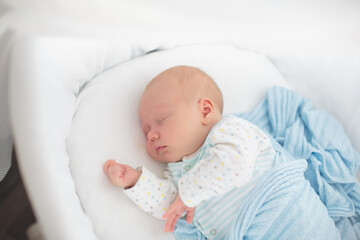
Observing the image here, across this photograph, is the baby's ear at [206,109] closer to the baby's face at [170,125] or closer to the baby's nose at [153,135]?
the baby's face at [170,125]

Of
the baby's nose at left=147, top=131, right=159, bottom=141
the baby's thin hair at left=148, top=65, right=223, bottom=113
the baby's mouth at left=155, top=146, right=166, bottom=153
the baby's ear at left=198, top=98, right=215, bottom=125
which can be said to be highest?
the baby's thin hair at left=148, top=65, right=223, bottom=113

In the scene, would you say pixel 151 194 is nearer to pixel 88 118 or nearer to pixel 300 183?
pixel 88 118

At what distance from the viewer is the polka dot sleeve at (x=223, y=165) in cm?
76

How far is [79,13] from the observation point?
92 centimetres

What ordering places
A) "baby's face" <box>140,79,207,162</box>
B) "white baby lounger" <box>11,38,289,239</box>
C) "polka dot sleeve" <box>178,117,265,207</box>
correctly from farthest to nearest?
"baby's face" <box>140,79,207,162</box> → "polka dot sleeve" <box>178,117,265,207</box> → "white baby lounger" <box>11,38,289,239</box>

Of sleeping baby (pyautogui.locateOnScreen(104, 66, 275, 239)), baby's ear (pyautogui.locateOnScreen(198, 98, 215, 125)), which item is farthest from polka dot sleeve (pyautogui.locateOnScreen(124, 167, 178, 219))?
baby's ear (pyautogui.locateOnScreen(198, 98, 215, 125))

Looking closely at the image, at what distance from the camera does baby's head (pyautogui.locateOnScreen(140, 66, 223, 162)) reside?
0.88 meters

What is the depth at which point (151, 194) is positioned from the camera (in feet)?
2.71

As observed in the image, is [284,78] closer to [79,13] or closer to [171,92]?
[171,92]

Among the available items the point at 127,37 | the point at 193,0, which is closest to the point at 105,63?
the point at 127,37

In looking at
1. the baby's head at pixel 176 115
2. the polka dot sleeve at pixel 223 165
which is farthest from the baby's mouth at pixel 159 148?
the polka dot sleeve at pixel 223 165

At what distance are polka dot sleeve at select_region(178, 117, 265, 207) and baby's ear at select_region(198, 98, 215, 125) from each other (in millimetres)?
73

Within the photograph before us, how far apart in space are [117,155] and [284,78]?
80 centimetres

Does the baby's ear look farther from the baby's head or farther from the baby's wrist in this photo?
the baby's wrist
